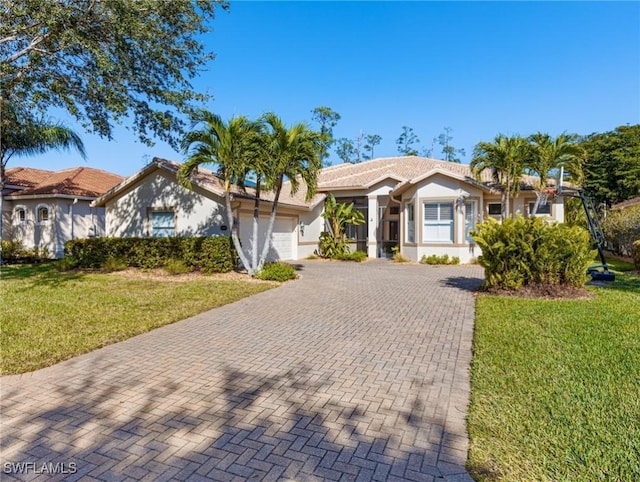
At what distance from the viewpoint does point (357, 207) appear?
979 inches

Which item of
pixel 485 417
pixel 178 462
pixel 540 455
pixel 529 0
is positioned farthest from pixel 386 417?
pixel 529 0

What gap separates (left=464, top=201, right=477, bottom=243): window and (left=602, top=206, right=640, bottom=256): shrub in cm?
776

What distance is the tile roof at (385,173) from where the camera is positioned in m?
22.6

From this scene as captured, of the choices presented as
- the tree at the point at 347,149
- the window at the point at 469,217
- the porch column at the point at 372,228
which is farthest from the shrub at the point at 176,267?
the tree at the point at 347,149

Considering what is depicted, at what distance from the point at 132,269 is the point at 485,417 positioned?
49.7 ft

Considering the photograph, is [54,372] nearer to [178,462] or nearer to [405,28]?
[178,462]

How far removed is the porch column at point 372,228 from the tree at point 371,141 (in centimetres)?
3471

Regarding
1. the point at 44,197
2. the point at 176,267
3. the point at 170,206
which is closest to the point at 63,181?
the point at 44,197

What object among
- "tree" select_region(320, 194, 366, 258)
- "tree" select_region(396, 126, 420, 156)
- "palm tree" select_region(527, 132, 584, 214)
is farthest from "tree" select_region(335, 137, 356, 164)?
"palm tree" select_region(527, 132, 584, 214)

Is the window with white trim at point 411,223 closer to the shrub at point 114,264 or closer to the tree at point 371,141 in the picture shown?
the shrub at point 114,264

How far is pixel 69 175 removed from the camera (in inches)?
964

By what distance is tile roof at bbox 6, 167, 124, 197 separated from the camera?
880 inches

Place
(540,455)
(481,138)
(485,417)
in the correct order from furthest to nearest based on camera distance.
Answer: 1. (481,138)
2. (485,417)
3. (540,455)

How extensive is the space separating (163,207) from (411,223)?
510 inches
